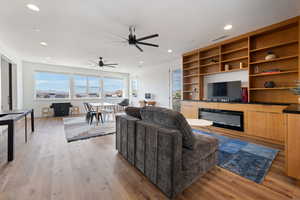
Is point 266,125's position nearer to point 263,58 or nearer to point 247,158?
point 247,158

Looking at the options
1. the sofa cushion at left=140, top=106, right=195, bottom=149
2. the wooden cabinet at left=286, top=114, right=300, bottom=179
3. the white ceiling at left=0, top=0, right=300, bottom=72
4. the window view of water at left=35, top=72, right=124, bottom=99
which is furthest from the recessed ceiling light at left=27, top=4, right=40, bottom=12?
the window view of water at left=35, top=72, right=124, bottom=99

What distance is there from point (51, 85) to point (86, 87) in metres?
1.70

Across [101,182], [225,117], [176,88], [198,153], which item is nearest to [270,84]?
[225,117]

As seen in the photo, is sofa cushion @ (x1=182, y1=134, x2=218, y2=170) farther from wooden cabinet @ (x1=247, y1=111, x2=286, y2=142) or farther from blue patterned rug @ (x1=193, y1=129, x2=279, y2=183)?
wooden cabinet @ (x1=247, y1=111, x2=286, y2=142)

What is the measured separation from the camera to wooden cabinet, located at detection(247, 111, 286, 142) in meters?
2.79

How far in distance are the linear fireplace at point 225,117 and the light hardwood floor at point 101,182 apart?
1.21 m

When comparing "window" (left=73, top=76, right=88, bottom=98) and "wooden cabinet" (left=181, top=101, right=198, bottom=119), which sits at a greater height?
"window" (left=73, top=76, right=88, bottom=98)

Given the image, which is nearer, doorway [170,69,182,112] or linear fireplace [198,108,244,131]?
linear fireplace [198,108,244,131]

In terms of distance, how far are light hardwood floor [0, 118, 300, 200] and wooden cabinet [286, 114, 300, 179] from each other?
0.14m

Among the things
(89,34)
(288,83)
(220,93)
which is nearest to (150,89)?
(220,93)

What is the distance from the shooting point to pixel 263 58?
11.2ft

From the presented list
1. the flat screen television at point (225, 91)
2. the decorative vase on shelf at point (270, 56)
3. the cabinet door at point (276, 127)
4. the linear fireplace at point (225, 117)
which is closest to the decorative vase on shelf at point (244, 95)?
the flat screen television at point (225, 91)

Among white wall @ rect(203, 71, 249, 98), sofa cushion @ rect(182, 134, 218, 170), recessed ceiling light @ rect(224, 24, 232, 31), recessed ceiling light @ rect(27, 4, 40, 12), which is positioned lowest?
sofa cushion @ rect(182, 134, 218, 170)

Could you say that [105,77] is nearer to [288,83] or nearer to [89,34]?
[89,34]
